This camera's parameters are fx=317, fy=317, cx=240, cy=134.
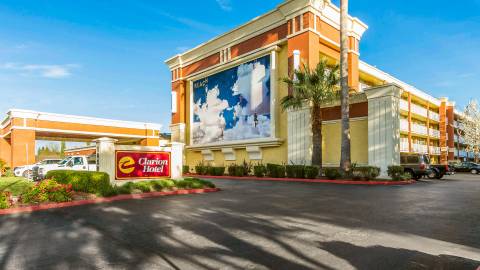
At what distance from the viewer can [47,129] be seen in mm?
41500

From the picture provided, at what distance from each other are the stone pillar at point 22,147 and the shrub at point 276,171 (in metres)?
32.2

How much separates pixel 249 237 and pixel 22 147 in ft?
141

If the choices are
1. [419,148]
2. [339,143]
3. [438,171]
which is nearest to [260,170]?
[339,143]

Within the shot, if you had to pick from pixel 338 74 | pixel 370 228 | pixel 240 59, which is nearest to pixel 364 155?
pixel 338 74

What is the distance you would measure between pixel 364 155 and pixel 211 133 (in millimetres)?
17588

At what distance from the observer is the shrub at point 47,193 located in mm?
11383

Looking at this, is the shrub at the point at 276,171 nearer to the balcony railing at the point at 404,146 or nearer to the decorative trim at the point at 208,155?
the decorative trim at the point at 208,155

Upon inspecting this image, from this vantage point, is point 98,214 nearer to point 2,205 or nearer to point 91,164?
point 2,205

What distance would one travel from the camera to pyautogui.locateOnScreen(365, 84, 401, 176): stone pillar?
2130 centimetres

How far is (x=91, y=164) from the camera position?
2464 centimetres

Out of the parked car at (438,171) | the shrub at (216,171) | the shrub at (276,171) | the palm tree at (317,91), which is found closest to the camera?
the palm tree at (317,91)

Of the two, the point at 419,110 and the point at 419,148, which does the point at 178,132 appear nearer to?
the point at 419,148

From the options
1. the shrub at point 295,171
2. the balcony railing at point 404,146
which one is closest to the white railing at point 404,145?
the balcony railing at point 404,146

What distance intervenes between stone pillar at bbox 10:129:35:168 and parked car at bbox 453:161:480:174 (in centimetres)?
5626
